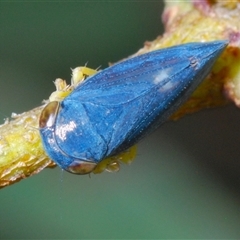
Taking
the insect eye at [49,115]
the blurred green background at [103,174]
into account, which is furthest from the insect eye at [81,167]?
the blurred green background at [103,174]

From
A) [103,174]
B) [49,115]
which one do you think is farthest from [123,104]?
[103,174]

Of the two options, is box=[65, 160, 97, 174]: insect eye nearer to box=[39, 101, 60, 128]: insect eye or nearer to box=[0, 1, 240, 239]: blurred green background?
box=[39, 101, 60, 128]: insect eye

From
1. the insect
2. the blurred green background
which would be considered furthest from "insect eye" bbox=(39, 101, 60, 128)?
the blurred green background

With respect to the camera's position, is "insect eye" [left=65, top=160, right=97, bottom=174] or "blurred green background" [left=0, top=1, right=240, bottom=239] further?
"blurred green background" [left=0, top=1, right=240, bottom=239]

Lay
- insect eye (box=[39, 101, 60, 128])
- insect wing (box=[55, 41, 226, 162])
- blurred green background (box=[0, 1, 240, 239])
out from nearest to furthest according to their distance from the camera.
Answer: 1. insect eye (box=[39, 101, 60, 128])
2. insect wing (box=[55, 41, 226, 162])
3. blurred green background (box=[0, 1, 240, 239])

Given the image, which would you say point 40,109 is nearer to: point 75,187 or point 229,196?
point 75,187

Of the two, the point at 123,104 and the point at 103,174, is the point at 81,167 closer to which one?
the point at 123,104

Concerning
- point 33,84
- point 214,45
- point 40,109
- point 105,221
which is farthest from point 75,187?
point 214,45

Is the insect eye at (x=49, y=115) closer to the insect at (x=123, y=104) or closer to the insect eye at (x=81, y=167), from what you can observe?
the insect at (x=123, y=104)
